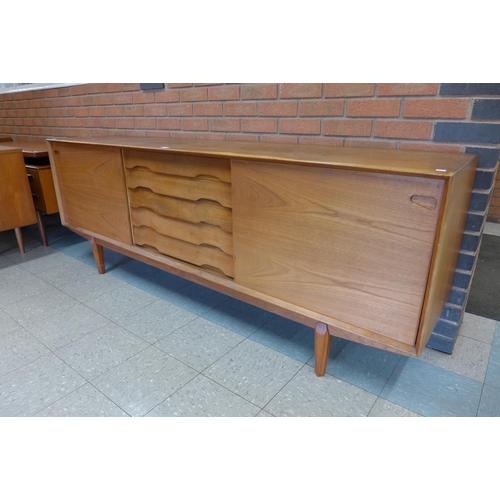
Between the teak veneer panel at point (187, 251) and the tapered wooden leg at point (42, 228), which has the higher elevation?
the teak veneer panel at point (187, 251)

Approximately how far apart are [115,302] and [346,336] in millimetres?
1303

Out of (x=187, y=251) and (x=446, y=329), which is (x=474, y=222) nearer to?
(x=446, y=329)

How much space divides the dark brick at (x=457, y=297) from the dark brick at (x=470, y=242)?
18 cm

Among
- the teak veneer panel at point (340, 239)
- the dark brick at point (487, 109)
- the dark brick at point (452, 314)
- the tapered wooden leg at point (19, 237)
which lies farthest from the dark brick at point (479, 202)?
the tapered wooden leg at point (19, 237)

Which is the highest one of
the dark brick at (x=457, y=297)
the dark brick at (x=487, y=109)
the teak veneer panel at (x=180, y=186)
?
the dark brick at (x=487, y=109)

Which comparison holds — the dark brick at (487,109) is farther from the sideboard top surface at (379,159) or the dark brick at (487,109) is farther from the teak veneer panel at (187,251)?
the teak veneer panel at (187,251)

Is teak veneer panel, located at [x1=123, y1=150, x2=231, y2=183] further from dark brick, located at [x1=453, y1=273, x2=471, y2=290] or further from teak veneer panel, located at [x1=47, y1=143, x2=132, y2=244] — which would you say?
dark brick, located at [x1=453, y1=273, x2=471, y2=290]

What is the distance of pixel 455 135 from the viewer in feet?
4.45

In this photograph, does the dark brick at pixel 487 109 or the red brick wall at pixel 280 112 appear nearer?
the dark brick at pixel 487 109

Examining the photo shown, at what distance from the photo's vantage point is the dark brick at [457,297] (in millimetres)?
1511

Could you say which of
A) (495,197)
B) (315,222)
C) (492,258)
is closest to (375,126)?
(315,222)

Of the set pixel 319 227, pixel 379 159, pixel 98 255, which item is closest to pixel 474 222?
pixel 379 159

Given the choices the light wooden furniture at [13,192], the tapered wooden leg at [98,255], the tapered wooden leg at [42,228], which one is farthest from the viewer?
the tapered wooden leg at [42,228]

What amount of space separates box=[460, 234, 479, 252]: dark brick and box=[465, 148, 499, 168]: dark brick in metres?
0.27
